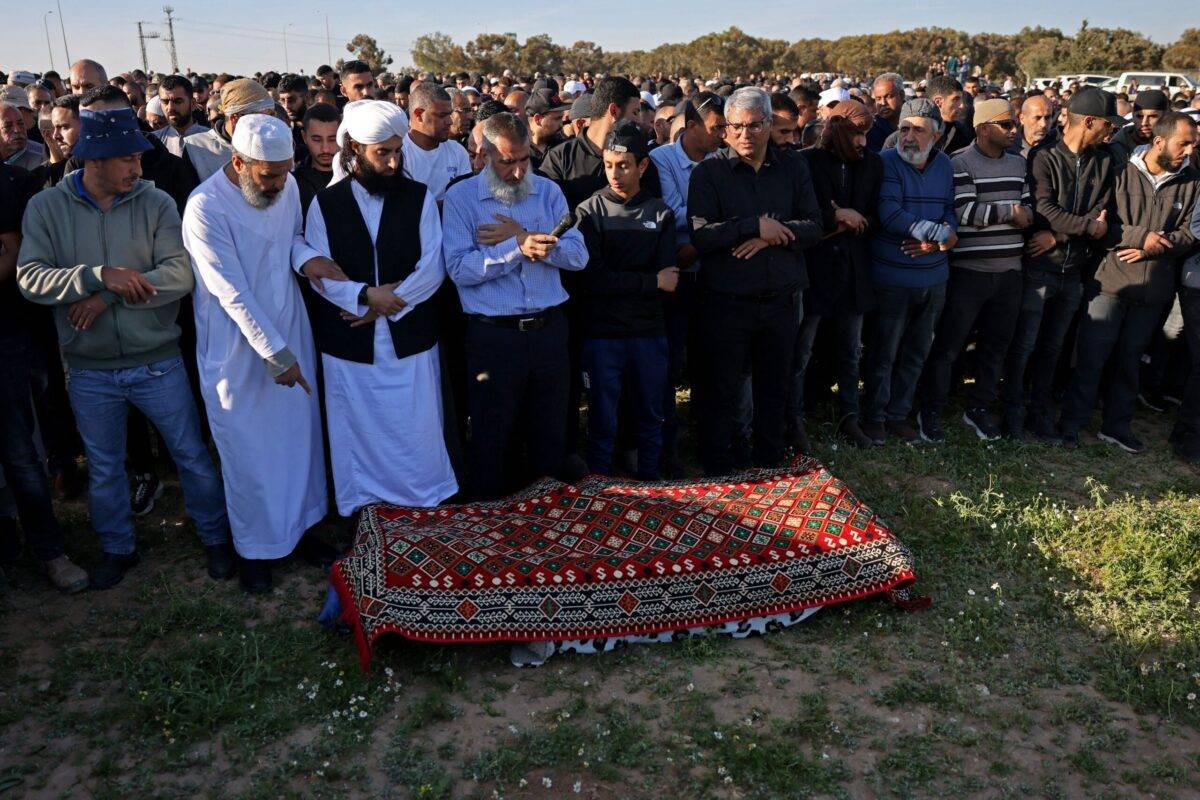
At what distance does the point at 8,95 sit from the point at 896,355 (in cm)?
608

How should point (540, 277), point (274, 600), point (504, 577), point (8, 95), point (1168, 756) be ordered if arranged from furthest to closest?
point (8, 95) < point (540, 277) < point (274, 600) < point (504, 577) < point (1168, 756)

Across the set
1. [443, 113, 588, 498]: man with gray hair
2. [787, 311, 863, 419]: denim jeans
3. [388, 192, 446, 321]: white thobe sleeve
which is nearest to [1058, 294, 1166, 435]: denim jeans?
[787, 311, 863, 419]: denim jeans

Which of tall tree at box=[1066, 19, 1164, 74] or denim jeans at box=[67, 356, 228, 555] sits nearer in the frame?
denim jeans at box=[67, 356, 228, 555]

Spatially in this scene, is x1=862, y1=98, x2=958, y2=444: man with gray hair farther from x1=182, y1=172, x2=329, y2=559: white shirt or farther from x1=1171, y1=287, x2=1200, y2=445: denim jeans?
x1=182, y1=172, x2=329, y2=559: white shirt

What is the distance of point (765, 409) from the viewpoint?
5.68 m

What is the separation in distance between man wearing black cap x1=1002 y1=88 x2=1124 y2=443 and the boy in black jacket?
268 cm

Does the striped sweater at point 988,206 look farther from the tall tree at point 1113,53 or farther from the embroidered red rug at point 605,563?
the tall tree at point 1113,53

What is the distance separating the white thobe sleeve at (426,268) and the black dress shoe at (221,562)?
1.44 meters

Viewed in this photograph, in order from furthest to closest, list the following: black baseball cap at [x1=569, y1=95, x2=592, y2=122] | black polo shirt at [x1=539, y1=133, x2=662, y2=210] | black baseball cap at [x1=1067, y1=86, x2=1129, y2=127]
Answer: black baseball cap at [x1=569, y1=95, x2=592, y2=122]
black baseball cap at [x1=1067, y1=86, x2=1129, y2=127]
black polo shirt at [x1=539, y1=133, x2=662, y2=210]

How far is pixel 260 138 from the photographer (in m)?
4.03

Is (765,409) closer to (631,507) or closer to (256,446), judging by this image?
(631,507)

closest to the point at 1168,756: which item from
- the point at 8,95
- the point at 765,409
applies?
the point at 765,409

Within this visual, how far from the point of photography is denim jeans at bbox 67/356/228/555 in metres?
4.27

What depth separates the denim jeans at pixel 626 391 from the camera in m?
5.18
